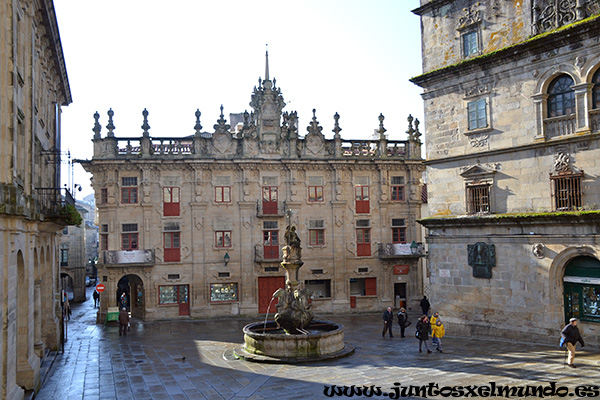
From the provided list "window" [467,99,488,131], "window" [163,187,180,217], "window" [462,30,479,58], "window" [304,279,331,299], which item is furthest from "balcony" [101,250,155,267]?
"window" [462,30,479,58]

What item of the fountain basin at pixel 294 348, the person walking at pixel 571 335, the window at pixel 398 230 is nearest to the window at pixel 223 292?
the window at pixel 398 230

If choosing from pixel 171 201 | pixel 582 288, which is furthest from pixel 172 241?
pixel 582 288

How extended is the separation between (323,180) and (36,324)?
2147 centimetres

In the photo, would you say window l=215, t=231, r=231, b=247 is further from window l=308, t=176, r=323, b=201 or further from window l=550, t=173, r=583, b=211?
window l=550, t=173, r=583, b=211

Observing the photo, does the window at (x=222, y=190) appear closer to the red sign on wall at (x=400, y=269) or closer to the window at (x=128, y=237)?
the window at (x=128, y=237)

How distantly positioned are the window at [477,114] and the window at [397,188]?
47.7 feet

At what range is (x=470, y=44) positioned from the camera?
78.1 feet

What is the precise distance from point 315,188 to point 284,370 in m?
19.8

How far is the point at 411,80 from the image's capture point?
25906mm

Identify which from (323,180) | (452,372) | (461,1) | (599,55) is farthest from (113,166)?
(599,55)

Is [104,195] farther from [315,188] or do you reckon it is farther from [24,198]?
[24,198]

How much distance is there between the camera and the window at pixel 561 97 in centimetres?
2039

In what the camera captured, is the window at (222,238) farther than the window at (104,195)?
Yes

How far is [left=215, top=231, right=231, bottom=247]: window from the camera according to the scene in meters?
35.3
